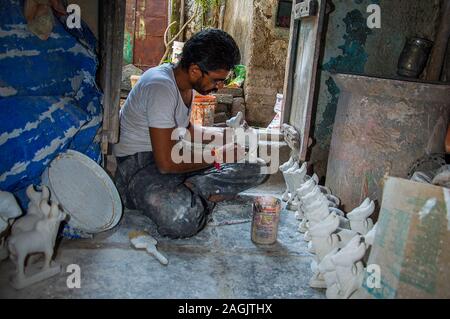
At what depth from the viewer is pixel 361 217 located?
6.77 ft

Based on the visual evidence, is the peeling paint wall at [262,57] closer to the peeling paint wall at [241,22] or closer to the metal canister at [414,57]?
the peeling paint wall at [241,22]

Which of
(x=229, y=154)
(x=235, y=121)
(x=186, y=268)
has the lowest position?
(x=186, y=268)

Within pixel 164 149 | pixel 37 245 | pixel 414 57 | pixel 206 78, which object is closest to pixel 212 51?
pixel 206 78

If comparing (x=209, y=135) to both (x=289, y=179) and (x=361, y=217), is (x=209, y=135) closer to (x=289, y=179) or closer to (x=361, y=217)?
(x=289, y=179)

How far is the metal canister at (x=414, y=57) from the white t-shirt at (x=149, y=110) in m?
1.80

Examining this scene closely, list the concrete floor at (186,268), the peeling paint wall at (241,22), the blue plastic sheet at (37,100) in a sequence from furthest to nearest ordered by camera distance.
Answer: the peeling paint wall at (241,22), the blue plastic sheet at (37,100), the concrete floor at (186,268)

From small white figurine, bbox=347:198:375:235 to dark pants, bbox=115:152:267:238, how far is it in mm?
939

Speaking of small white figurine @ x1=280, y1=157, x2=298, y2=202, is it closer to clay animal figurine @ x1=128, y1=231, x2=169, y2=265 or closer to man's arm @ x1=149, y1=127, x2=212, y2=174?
→ man's arm @ x1=149, y1=127, x2=212, y2=174

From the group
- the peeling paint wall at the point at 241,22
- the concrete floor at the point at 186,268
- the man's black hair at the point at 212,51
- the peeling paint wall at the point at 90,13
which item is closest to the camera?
the concrete floor at the point at 186,268

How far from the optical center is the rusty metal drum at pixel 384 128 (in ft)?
7.85

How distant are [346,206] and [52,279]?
1.94m

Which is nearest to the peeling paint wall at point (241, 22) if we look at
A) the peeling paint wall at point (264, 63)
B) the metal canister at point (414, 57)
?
the peeling paint wall at point (264, 63)

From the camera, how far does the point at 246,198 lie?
10.7 feet

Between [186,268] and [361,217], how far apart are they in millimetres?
990
